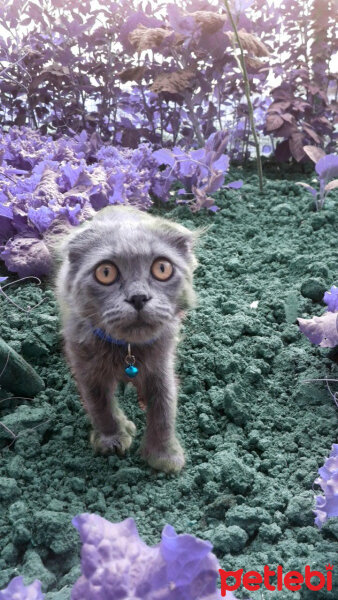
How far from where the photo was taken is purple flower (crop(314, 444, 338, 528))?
1270 mm

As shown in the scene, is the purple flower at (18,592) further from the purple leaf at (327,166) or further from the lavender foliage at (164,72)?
the lavender foliage at (164,72)

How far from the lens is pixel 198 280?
2562 millimetres

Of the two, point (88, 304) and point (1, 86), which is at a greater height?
point (1, 86)

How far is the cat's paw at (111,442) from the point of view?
5.71 feet

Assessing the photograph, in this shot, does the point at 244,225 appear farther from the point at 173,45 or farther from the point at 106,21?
the point at 106,21

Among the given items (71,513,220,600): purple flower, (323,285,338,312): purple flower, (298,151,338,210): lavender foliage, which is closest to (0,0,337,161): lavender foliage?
(298,151,338,210): lavender foliage

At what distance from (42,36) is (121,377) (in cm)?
295

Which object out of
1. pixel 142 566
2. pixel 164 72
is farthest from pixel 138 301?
pixel 164 72

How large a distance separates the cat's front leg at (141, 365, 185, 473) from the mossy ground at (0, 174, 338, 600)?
44 millimetres

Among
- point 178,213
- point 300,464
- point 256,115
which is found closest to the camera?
point 300,464

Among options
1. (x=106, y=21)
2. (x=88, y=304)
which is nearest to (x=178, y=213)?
(x=106, y=21)

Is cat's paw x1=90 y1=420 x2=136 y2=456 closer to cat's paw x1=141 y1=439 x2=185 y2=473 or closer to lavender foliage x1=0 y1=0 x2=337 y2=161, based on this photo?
cat's paw x1=141 y1=439 x2=185 y2=473

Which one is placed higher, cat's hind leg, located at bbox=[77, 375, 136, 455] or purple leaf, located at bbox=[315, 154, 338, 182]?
purple leaf, located at bbox=[315, 154, 338, 182]
